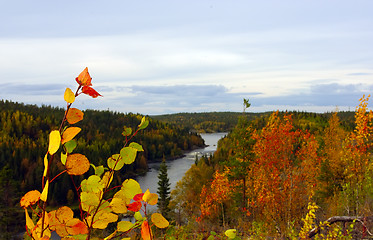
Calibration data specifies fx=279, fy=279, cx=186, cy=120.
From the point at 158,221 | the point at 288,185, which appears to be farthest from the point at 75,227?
the point at 288,185

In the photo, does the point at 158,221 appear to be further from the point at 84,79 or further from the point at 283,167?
the point at 283,167

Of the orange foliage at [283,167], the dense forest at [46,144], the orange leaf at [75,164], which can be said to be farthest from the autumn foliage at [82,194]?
the dense forest at [46,144]

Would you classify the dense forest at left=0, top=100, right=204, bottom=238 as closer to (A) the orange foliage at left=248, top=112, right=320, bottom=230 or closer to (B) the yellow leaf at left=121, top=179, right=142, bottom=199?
(A) the orange foliage at left=248, top=112, right=320, bottom=230

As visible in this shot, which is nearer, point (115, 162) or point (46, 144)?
point (115, 162)

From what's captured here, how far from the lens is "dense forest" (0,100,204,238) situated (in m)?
55.7

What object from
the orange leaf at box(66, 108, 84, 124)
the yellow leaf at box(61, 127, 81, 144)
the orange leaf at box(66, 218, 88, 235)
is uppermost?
the orange leaf at box(66, 108, 84, 124)

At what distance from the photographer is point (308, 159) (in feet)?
46.2

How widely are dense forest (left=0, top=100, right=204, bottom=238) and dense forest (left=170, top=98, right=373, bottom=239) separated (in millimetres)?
25669

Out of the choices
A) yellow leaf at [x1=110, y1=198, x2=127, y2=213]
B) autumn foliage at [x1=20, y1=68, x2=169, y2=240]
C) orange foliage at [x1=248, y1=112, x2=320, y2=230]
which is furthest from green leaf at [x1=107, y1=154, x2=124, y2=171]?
orange foliage at [x1=248, y1=112, x2=320, y2=230]

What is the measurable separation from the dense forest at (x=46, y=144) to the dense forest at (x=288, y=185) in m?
25.7

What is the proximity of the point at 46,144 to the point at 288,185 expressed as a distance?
72698 millimetres

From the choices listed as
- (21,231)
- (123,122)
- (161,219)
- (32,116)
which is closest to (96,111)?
(123,122)

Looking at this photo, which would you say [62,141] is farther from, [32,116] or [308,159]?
[32,116]

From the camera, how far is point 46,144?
7312 centimetres
